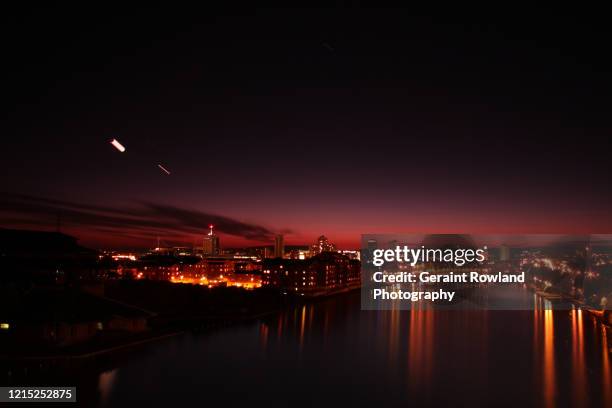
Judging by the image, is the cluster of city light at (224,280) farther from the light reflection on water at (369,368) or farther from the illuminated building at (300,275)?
the light reflection on water at (369,368)

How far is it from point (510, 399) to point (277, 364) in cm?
347

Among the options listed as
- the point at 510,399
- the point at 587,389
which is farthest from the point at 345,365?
the point at 587,389

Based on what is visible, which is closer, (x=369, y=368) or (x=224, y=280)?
(x=369, y=368)

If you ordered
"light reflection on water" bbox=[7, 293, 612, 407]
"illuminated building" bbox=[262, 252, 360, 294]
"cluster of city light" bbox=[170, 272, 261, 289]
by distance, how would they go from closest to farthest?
"light reflection on water" bbox=[7, 293, 612, 407], "illuminated building" bbox=[262, 252, 360, 294], "cluster of city light" bbox=[170, 272, 261, 289]

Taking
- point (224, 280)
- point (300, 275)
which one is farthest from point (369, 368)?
point (224, 280)

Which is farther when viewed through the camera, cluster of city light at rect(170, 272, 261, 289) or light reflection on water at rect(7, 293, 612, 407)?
cluster of city light at rect(170, 272, 261, 289)

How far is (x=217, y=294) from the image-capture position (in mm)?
15008

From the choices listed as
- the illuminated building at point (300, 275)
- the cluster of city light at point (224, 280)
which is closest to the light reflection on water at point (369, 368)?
the illuminated building at point (300, 275)

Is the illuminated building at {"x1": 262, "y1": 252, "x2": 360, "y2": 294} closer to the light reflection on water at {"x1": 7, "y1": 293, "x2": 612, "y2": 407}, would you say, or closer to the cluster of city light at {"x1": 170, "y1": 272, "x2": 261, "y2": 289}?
the cluster of city light at {"x1": 170, "y1": 272, "x2": 261, "y2": 289}

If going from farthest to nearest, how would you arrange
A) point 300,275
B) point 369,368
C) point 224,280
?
point 224,280
point 300,275
point 369,368

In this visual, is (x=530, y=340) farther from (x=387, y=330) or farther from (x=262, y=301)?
(x=262, y=301)

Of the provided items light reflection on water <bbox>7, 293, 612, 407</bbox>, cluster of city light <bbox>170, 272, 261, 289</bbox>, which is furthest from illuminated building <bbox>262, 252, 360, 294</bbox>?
light reflection on water <bbox>7, 293, 612, 407</bbox>

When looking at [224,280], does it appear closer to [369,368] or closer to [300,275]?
[300,275]

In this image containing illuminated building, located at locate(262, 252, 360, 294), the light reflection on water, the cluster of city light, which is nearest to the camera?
the light reflection on water
